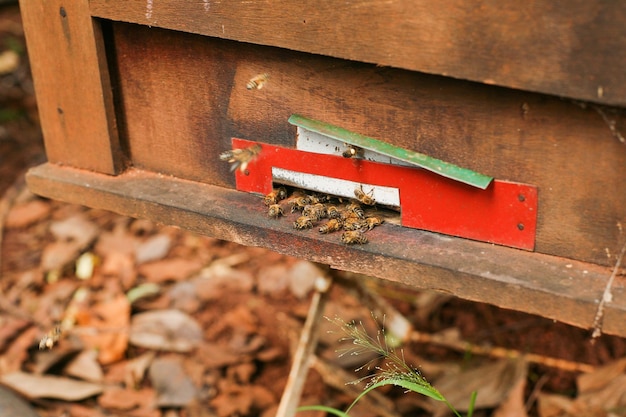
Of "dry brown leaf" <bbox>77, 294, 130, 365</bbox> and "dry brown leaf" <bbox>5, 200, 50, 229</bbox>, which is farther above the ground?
"dry brown leaf" <bbox>5, 200, 50, 229</bbox>

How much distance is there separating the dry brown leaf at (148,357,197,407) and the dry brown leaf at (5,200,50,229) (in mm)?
1460

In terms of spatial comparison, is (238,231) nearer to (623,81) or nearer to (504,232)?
(504,232)

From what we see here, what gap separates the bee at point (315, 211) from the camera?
191cm

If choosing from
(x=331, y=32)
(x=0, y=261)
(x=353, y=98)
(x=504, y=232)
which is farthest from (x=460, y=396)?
(x=0, y=261)

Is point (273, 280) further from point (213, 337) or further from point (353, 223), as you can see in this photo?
point (353, 223)

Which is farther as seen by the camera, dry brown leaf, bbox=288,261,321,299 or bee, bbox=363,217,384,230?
dry brown leaf, bbox=288,261,321,299

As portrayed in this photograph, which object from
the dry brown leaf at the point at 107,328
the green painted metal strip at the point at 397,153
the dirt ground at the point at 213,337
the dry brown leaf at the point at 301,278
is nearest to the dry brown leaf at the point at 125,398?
the dirt ground at the point at 213,337

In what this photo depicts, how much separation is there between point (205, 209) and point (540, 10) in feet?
3.19

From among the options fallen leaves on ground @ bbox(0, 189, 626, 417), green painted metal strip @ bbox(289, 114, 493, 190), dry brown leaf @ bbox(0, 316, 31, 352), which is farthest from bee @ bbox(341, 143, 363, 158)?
dry brown leaf @ bbox(0, 316, 31, 352)

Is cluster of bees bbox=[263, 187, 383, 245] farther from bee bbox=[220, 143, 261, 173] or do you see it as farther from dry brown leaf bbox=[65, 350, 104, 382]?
dry brown leaf bbox=[65, 350, 104, 382]

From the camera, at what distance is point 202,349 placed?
319 cm

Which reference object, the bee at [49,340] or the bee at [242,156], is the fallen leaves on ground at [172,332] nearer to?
the bee at [49,340]

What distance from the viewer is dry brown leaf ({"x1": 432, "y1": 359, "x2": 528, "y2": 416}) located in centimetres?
275

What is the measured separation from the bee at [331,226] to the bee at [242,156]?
25 centimetres
